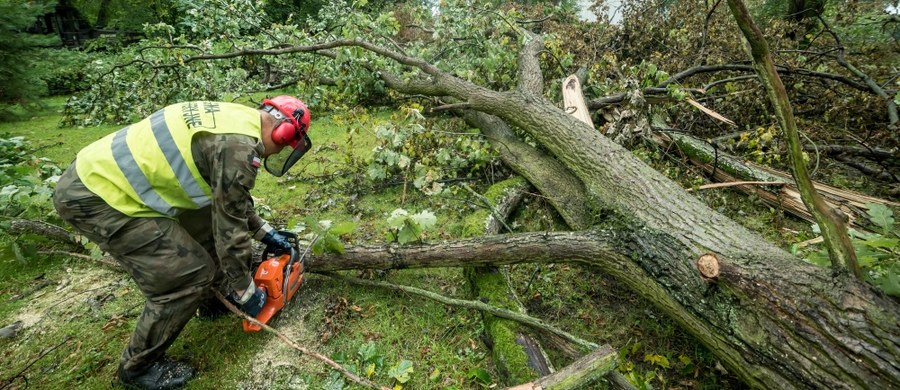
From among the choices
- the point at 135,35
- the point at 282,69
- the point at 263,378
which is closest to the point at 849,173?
the point at 263,378

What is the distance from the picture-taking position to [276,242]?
2562 mm

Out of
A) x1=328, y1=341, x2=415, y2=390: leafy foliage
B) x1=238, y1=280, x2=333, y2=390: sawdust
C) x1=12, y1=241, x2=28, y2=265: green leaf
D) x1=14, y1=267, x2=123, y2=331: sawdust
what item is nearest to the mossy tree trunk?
x1=238, y1=280, x2=333, y2=390: sawdust

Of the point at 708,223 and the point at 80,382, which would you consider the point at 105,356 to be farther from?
the point at 708,223

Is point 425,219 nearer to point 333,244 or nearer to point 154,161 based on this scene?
point 333,244

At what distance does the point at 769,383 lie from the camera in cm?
168

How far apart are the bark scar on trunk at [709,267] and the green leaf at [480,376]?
1126 millimetres

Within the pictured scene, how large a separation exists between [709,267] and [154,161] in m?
2.56

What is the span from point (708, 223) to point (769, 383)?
77 cm

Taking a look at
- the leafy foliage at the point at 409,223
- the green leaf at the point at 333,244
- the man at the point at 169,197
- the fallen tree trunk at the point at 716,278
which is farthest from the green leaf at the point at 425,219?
the man at the point at 169,197

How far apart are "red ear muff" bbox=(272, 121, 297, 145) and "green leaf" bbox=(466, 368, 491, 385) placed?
5.01 feet

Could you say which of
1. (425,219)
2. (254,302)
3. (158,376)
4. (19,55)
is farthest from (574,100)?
(19,55)

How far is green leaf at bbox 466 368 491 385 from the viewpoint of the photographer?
214 cm

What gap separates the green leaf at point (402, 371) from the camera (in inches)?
84.5

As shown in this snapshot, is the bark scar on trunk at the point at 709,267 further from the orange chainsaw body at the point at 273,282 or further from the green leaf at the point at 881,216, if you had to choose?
the orange chainsaw body at the point at 273,282
